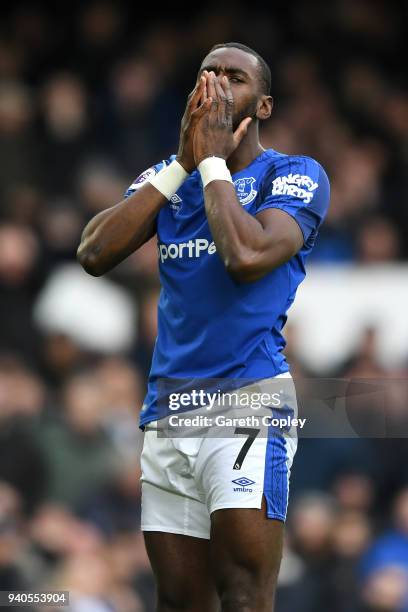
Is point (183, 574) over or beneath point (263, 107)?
beneath

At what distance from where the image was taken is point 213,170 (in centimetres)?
431

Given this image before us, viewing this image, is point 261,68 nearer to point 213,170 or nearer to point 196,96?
point 196,96

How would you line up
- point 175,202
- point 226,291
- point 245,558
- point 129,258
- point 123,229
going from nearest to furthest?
point 245,558 → point 226,291 → point 123,229 → point 175,202 → point 129,258

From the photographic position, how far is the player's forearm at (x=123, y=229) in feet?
14.7

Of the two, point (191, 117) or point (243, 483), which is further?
point (191, 117)

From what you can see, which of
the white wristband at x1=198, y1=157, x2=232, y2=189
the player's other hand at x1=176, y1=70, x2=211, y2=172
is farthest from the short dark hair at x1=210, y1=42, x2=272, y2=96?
the white wristband at x1=198, y1=157, x2=232, y2=189

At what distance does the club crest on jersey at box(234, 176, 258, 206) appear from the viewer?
4473 millimetres

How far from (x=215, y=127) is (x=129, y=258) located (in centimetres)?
493


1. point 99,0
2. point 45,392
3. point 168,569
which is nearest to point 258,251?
point 168,569

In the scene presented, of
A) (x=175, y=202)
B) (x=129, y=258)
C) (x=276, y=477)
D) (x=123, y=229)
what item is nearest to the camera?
(x=276, y=477)

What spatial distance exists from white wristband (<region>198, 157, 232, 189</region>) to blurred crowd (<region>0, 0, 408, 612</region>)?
11.1 feet

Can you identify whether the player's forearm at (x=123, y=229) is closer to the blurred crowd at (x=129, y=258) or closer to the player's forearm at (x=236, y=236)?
the player's forearm at (x=236, y=236)

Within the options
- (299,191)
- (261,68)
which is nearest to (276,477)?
(299,191)

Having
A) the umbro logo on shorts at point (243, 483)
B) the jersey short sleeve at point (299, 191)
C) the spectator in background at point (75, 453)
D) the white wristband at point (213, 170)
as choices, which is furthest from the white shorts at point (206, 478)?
the spectator in background at point (75, 453)
